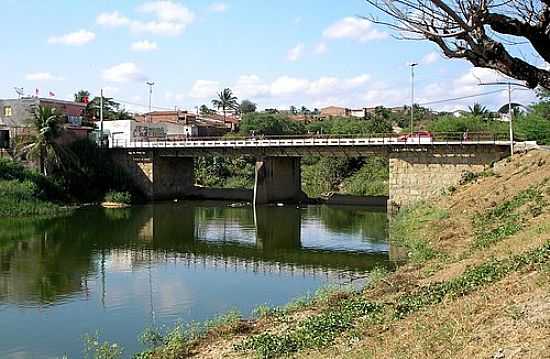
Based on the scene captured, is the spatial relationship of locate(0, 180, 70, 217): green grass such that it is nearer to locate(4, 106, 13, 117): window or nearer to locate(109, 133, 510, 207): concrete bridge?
locate(109, 133, 510, 207): concrete bridge

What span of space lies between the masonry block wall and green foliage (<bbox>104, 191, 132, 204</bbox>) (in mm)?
21810

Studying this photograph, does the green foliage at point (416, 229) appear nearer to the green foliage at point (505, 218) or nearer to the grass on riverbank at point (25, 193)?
the green foliage at point (505, 218)

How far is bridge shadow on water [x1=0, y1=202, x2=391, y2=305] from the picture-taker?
77.2 ft

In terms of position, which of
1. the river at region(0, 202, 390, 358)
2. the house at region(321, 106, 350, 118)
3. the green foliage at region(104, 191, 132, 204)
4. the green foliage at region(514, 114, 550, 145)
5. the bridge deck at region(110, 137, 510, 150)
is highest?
the house at region(321, 106, 350, 118)

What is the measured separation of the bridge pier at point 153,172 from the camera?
181 ft

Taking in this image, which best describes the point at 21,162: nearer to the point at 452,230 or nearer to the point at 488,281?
the point at 452,230

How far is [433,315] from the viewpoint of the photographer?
32.2ft

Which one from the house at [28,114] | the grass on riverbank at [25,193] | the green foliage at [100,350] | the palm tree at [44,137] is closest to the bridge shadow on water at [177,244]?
the grass on riverbank at [25,193]

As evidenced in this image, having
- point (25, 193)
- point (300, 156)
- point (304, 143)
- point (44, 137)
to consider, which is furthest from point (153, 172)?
point (304, 143)

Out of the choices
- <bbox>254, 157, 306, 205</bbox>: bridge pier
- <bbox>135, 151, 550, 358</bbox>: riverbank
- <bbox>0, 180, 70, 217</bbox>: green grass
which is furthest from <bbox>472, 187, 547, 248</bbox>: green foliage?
<bbox>0, 180, 70, 217</bbox>: green grass

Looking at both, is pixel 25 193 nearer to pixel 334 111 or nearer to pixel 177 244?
pixel 177 244

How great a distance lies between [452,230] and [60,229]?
22.8 meters

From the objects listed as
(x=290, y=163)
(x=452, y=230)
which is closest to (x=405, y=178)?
(x=290, y=163)

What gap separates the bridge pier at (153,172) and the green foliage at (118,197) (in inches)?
137
